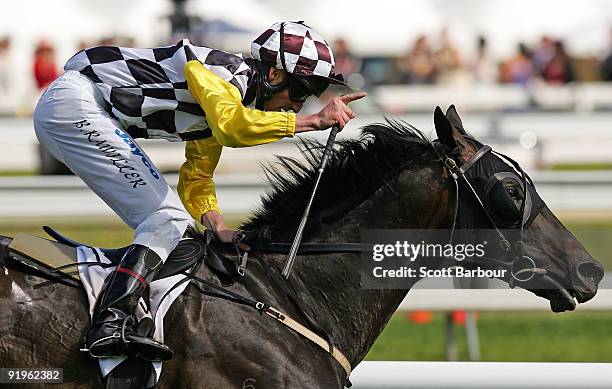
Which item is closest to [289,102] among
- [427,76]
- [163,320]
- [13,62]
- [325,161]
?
[325,161]

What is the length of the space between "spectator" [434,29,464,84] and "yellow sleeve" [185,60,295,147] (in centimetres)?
1065

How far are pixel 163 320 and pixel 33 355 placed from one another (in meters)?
0.45

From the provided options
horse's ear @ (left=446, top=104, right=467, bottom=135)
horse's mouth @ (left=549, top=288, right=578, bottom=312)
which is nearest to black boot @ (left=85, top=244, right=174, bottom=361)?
horse's ear @ (left=446, top=104, right=467, bottom=135)

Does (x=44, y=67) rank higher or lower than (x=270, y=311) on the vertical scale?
lower

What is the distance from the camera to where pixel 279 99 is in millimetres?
4609

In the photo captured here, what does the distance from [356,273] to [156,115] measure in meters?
0.95

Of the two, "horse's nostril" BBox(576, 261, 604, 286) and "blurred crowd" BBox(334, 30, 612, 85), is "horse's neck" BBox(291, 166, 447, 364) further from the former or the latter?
"blurred crowd" BBox(334, 30, 612, 85)

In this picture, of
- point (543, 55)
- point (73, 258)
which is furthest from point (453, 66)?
point (73, 258)

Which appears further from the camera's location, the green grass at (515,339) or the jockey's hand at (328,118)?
the green grass at (515,339)

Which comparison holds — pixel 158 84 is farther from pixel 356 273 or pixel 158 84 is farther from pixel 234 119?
pixel 356 273

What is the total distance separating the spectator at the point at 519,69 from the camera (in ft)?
50.2

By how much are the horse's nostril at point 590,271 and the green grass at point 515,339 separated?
9.56 ft

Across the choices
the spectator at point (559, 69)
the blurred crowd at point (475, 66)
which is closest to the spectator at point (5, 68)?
the blurred crowd at point (475, 66)

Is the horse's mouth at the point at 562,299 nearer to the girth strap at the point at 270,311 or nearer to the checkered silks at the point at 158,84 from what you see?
the girth strap at the point at 270,311
